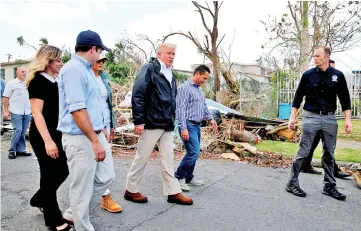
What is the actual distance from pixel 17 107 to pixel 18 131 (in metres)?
0.53

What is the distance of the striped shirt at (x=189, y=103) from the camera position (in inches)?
201

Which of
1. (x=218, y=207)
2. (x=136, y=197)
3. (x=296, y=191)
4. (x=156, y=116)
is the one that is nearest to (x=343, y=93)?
(x=296, y=191)

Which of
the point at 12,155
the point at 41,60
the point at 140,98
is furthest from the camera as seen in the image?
the point at 12,155

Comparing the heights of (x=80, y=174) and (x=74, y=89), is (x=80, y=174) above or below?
below

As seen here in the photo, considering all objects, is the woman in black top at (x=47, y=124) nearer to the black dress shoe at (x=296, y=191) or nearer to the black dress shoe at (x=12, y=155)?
the black dress shoe at (x=296, y=191)

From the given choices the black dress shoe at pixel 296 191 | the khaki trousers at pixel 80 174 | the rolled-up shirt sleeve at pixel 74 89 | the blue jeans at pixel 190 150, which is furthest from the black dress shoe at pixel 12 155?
the black dress shoe at pixel 296 191

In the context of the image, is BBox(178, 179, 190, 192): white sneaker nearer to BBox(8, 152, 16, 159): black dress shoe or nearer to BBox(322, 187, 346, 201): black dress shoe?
BBox(322, 187, 346, 201): black dress shoe

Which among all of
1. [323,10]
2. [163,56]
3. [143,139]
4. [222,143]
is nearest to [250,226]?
[143,139]

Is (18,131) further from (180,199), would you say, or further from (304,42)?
(304,42)

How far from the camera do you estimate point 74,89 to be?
2963 millimetres

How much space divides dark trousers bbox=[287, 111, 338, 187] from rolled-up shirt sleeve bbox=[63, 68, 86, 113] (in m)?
3.44

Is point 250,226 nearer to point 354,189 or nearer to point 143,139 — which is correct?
point 143,139

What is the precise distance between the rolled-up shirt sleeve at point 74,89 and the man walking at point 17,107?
5.22m

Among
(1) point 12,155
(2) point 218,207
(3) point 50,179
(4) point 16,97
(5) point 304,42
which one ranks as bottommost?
(2) point 218,207
